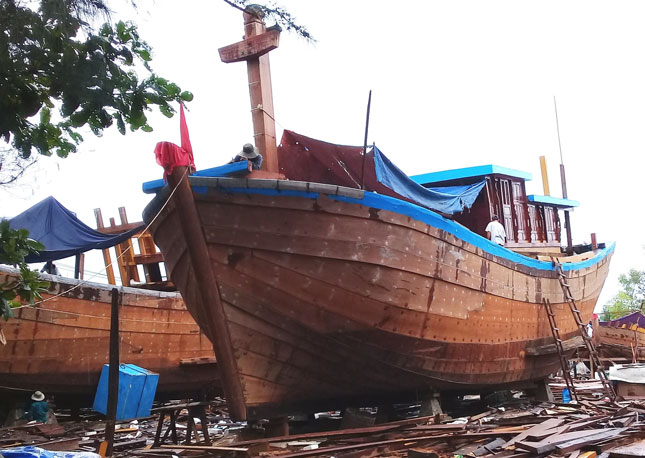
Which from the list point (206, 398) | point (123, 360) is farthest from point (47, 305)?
point (206, 398)

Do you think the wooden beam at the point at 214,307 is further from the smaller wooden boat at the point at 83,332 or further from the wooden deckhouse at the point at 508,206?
the wooden deckhouse at the point at 508,206

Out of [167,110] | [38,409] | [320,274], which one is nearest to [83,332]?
[38,409]

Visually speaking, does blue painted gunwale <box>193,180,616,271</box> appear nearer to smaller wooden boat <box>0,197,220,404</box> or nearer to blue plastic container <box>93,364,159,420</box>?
smaller wooden boat <box>0,197,220,404</box>

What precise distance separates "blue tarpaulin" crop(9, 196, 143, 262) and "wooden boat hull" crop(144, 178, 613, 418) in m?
3.93

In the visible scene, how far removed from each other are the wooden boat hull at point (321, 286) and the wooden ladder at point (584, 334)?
2248 millimetres

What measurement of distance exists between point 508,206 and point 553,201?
6.64ft

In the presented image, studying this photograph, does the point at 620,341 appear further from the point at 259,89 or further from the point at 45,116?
the point at 45,116

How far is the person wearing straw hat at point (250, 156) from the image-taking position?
6027 millimetres

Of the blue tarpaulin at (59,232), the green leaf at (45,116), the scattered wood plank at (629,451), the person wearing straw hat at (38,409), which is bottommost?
the scattered wood plank at (629,451)

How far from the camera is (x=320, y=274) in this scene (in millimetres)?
5852

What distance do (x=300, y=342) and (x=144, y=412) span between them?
2676mm

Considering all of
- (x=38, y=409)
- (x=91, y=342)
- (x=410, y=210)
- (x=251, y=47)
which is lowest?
(x=38, y=409)

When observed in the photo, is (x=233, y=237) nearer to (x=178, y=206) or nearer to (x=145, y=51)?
(x=178, y=206)

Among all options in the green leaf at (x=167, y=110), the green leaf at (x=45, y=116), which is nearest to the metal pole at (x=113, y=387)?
the green leaf at (x=45, y=116)
